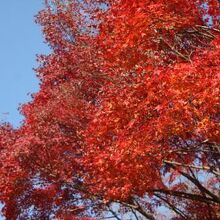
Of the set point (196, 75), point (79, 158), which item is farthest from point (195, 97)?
point (79, 158)

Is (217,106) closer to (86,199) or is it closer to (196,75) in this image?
(196,75)

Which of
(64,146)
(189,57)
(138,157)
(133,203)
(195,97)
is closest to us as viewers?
(195,97)

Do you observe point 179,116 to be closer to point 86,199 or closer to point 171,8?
point 171,8

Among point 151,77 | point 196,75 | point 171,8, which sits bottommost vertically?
point 196,75

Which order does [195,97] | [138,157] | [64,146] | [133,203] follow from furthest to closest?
[133,203] < [64,146] < [138,157] < [195,97]

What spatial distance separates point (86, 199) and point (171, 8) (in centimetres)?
825

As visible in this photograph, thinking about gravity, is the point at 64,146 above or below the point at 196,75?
above

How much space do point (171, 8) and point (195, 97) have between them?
409 cm

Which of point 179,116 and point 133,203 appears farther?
point 133,203

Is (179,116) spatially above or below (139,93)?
below

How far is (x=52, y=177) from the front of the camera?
17375mm

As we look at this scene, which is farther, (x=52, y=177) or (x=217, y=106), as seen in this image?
(x=52, y=177)

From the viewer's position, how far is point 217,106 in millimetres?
12133

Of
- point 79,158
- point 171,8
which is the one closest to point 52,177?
point 79,158
